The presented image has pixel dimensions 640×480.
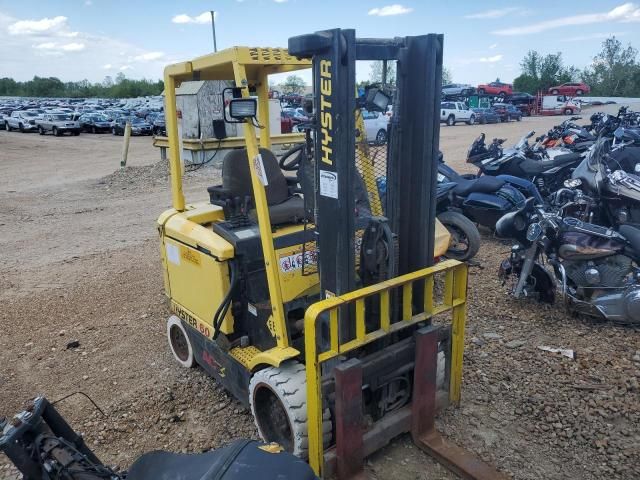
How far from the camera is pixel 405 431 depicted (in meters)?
3.41

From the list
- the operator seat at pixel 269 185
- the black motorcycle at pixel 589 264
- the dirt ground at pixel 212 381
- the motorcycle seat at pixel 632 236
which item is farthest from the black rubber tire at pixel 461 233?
the operator seat at pixel 269 185

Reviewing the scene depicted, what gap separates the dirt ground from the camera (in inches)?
136

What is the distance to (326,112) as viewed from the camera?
2.84m

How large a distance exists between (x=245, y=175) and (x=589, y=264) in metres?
3.28

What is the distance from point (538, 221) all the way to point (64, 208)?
10064 mm

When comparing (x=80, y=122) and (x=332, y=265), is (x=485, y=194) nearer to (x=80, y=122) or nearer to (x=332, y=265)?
(x=332, y=265)

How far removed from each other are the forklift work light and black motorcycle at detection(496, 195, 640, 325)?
3.28 metres

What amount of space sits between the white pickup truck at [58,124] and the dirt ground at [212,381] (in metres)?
26.8

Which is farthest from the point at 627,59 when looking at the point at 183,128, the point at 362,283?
the point at 362,283

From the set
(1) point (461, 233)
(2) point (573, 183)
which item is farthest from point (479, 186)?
(2) point (573, 183)

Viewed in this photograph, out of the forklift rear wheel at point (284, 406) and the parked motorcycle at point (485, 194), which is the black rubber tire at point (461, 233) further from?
the forklift rear wheel at point (284, 406)

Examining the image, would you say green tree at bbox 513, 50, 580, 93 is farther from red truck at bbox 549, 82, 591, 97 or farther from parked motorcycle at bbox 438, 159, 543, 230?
parked motorcycle at bbox 438, 159, 543, 230

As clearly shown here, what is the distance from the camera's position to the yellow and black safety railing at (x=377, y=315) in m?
2.80

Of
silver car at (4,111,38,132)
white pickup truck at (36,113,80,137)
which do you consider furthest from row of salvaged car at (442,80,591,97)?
silver car at (4,111,38,132)
